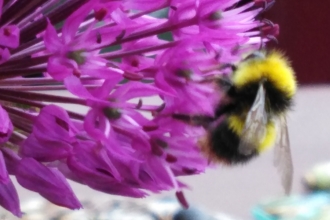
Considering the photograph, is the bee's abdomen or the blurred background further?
the blurred background

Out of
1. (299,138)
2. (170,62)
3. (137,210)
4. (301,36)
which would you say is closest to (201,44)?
(170,62)

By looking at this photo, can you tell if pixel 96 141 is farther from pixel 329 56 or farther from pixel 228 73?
pixel 329 56

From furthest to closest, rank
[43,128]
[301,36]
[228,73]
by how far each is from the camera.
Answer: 1. [301,36]
2. [228,73]
3. [43,128]

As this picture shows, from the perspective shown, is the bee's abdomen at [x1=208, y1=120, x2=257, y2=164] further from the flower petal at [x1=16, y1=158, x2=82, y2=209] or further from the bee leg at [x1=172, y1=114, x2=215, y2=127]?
the flower petal at [x1=16, y1=158, x2=82, y2=209]

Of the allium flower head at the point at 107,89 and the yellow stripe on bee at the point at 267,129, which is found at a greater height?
the allium flower head at the point at 107,89

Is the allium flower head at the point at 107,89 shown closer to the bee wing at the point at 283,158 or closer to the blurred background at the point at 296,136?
the bee wing at the point at 283,158

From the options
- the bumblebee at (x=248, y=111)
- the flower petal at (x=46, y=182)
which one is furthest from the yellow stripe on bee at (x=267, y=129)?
the flower petal at (x=46, y=182)

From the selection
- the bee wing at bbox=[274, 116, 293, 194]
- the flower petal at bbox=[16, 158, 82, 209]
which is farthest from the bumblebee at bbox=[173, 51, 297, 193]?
the flower petal at bbox=[16, 158, 82, 209]
